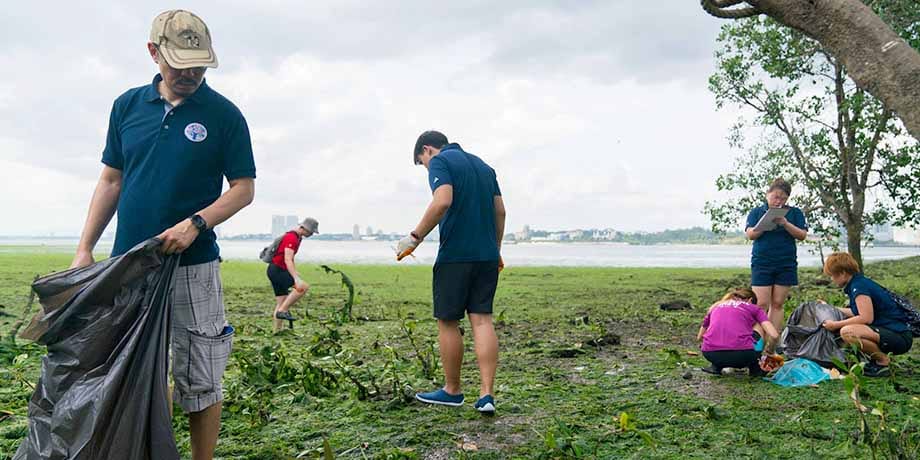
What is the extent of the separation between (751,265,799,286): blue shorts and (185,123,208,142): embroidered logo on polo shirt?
17.6ft

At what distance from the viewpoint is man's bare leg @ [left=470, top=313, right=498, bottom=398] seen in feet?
14.3

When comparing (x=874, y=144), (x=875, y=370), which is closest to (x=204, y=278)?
(x=875, y=370)

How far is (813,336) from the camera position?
5605mm

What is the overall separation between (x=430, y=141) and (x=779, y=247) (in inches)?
143

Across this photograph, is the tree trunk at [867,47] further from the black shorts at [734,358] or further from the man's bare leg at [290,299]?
the man's bare leg at [290,299]

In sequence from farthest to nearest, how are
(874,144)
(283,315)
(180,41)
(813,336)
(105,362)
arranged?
(874,144) → (283,315) → (813,336) → (180,41) → (105,362)

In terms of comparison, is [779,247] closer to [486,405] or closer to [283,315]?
[486,405]

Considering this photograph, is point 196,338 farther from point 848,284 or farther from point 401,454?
point 848,284

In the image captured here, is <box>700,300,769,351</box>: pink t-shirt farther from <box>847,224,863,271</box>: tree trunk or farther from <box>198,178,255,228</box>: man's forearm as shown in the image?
<box>847,224,863,271</box>: tree trunk

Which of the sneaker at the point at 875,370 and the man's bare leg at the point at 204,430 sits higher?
the man's bare leg at the point at 204,430

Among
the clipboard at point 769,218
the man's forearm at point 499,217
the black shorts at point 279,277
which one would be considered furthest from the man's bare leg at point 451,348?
the black shorts at point 279,277

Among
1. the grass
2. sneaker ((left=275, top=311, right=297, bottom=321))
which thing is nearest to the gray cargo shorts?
the grass

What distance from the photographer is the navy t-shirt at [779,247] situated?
21.1 ft

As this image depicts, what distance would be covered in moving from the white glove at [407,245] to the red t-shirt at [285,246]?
432 cm
